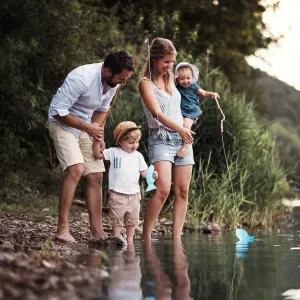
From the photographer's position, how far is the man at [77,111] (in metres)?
8.42

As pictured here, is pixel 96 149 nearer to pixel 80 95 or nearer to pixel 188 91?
pixel 80 95

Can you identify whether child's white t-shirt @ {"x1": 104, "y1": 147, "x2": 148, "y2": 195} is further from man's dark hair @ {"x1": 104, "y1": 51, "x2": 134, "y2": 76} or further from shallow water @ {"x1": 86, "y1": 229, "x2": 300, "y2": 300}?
man's dark hair @ {"x1": 104, "y1": 51, "x2": 134, "y2": 76}

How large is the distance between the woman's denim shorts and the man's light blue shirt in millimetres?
713

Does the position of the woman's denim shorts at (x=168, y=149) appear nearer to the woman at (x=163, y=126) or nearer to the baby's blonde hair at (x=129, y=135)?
the woman at (x=163, y=126)

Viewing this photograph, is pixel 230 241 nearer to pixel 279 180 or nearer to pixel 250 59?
pixel 279 180

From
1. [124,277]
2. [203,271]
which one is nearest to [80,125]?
[203,271]

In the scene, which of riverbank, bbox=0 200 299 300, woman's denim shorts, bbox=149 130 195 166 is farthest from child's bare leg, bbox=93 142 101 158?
riverbank, bbox=0 200 299 300

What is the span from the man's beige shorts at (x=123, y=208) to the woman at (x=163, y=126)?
0.15m

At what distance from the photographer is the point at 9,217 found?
11.7 metres

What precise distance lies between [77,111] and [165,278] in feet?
10.5

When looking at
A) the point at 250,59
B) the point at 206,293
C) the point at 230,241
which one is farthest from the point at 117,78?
the point at 250,59

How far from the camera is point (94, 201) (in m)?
8.90

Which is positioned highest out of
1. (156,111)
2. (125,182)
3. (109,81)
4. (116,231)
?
(109,81)

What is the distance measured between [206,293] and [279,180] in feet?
32.0
